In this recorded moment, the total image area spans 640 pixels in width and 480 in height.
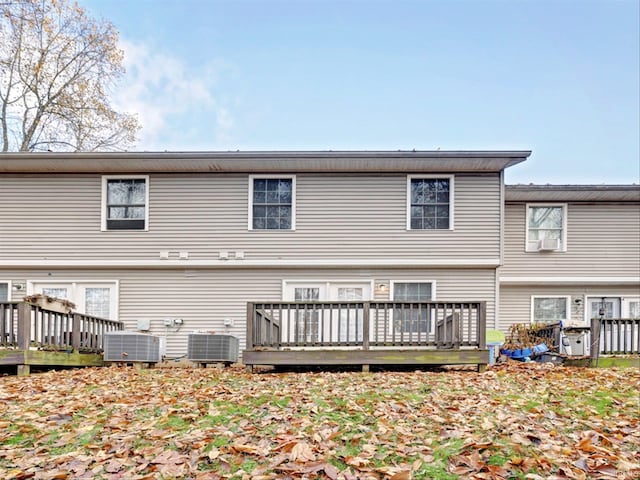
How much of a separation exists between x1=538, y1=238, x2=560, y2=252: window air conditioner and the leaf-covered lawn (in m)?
6.43

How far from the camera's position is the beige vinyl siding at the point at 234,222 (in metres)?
11.4

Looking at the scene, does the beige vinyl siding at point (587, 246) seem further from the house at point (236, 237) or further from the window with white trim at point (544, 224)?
the house at point (236, 237)

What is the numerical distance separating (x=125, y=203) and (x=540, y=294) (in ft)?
36.2

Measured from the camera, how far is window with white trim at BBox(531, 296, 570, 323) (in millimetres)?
13188

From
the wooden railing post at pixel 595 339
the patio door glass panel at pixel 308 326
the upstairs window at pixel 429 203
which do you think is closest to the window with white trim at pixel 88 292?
the patio door glass panel at pixel 308 326

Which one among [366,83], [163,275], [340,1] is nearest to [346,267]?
[163,275]

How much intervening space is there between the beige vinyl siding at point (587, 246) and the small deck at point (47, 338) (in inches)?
396

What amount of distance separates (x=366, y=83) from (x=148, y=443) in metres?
24.8

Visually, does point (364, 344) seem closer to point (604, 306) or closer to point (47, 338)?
point (47, 338)

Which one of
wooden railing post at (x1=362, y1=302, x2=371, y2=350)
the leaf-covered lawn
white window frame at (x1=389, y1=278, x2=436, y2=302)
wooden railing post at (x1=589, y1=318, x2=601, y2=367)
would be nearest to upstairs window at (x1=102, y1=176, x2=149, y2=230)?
the leaf-covered lawn

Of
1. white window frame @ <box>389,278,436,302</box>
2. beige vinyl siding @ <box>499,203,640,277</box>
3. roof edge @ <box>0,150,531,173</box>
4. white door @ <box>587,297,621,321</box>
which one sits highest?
roof edge @ <box>0,150,531,173</box>

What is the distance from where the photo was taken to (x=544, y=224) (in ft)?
43.2

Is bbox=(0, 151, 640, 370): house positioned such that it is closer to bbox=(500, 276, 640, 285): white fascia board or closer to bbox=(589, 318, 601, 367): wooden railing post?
bbox=(500, 276, 640, 285): white fascia board

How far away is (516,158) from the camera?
35.1 feet
